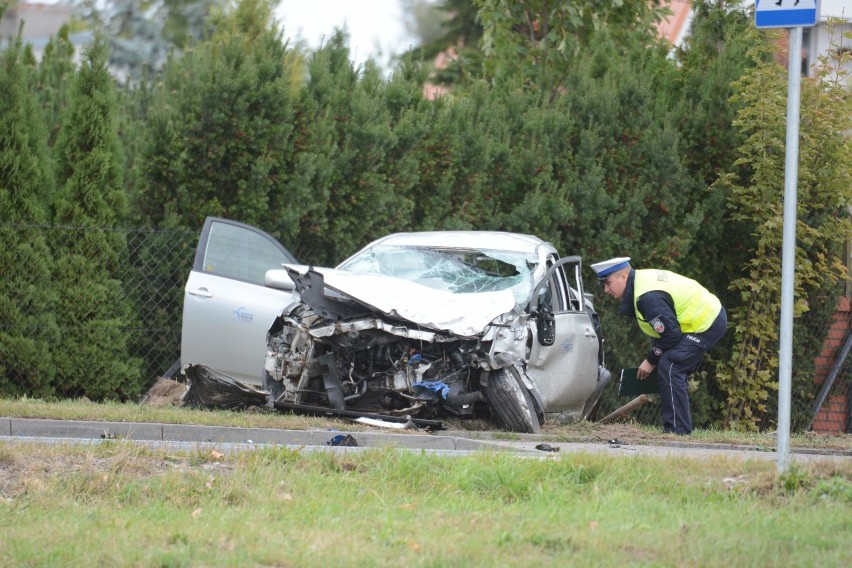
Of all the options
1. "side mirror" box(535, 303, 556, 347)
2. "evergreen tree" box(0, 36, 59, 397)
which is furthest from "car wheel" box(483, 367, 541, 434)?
"evergreen tree" box(0, 36, 59, 397)

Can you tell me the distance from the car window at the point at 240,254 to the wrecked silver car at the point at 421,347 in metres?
0.63

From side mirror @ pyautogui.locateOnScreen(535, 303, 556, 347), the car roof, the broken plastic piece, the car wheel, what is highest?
the car roof

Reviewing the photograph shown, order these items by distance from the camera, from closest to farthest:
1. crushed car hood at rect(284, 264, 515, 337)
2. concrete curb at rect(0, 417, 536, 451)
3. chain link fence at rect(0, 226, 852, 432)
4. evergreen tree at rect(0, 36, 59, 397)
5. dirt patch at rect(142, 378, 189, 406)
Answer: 1. concrete curb at rect(0, 417, 536, 451)
2. crushed car hood at rect(284, 264, 515, 337)
3. evergreen tree at rect(0, 36, 59, 397)
4. dirt patch at rect(142, 378, 189, 406)
5. chain link fence at rect(0, 226, 852, 432)

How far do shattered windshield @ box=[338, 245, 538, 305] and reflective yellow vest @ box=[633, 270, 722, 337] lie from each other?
999mm

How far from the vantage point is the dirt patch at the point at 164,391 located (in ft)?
37.3

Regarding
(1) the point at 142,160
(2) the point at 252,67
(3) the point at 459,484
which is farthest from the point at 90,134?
(3) the point at 459,484

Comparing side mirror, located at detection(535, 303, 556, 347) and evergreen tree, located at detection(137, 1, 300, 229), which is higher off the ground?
evergreen tree, located at detection(137, 1, 300, 229)

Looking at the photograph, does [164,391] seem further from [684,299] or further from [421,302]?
[684,299]

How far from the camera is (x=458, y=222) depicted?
13.1 m

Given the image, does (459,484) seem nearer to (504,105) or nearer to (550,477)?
(550,477)

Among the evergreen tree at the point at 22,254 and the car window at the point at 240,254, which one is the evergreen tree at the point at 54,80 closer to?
the evergreen tree at the point at 22,254

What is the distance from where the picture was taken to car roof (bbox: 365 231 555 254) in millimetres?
10680

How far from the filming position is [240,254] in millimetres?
10492

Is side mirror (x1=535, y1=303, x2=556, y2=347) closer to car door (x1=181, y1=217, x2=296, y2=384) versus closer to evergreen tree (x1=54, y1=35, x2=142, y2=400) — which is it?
car door (x1=181, y1=217, x2=296, y2=384)
